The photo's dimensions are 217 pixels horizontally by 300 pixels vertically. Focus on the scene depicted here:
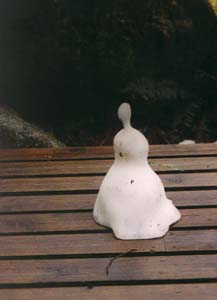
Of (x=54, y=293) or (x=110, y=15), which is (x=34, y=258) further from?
(x=110, y=15)

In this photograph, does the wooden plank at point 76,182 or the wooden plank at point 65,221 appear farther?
the wooden plank at point 76,182

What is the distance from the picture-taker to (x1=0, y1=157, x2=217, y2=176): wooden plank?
99.5 inches

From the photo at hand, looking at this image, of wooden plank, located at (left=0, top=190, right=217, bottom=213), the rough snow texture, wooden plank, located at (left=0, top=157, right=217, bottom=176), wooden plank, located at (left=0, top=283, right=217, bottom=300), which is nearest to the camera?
wooden plank, located at (left=0, top=283, right=217, bottom=300)

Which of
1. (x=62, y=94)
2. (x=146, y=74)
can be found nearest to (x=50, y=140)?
(x=62, y=94)

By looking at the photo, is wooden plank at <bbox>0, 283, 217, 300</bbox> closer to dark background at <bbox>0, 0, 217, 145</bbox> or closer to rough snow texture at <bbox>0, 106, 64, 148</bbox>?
rough snow texture at <bbox>0, 106, 64, 148</bbox>

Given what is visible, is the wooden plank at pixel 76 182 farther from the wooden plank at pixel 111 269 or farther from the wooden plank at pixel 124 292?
the wooden plank at pixel 124 292

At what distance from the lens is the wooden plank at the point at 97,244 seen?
1808 millimetres

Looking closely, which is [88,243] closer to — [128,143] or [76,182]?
[128,143]

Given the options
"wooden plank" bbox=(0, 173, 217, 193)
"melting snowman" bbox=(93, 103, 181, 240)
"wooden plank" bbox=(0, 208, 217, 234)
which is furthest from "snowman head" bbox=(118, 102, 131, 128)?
→ "wooden plank" bbox=(0, 173, 217, 193)

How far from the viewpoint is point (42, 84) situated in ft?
12.3

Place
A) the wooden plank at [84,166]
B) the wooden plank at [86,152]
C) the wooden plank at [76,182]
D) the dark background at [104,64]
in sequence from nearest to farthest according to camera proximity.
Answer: the wooden plank at [76,182]
the wooden plank at [84,166]
the wooden plank at [86,152]
the dark background at [104,64]

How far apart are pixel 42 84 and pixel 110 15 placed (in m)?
0.69

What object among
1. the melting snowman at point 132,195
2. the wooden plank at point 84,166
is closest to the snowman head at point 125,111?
the melting snowman at point 132,195

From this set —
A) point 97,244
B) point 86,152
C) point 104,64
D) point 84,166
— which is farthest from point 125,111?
point 104,64
